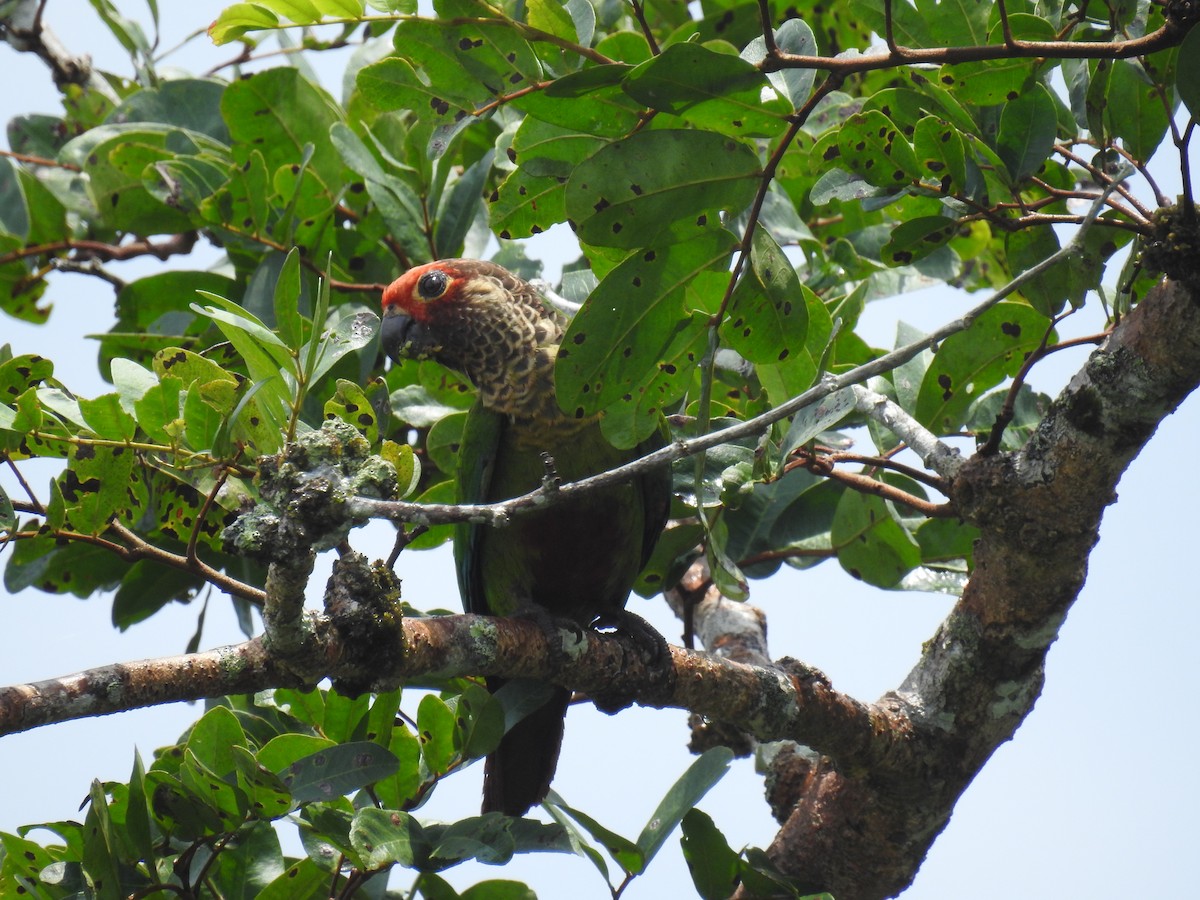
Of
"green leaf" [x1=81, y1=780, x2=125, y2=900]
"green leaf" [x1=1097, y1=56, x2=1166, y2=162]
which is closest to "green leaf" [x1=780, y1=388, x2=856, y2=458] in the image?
"green leaf" [x1=1097, y1=56, x2=1166, y2=162]

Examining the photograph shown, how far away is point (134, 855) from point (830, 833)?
62.6 inches

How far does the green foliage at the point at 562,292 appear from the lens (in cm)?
186

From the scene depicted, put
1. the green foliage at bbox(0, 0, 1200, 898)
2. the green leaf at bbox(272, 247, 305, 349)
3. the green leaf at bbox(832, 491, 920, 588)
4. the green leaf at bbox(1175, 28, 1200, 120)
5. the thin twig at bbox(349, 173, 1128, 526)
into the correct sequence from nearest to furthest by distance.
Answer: the thin twig at bbox(349, 173, 1128, 526)
the green leaf at bbox(1175, 28, 1200, 120)
the green foliage at bbox(0, 0, 1200, 898)
the green leaf at bbox(272, 247, 305, 349)
the green leaf at bbox(832, 491, 920, 588)

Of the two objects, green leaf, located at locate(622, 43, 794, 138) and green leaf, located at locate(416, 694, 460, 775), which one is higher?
green leaf, located at locate(622, 43, 794, 138)

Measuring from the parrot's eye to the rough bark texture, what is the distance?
1578 mm

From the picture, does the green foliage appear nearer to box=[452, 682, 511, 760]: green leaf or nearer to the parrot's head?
box=[452, 682, 511, 760]: green leaf

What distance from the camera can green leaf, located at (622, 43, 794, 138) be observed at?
A: 5.43 feet

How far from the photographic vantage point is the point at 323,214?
2.97 meters

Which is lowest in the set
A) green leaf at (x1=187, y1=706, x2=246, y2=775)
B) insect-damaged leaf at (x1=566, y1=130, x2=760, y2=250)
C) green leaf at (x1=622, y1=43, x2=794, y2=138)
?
green leaf at (x1=187, y1=706, x2=246, y2=775)

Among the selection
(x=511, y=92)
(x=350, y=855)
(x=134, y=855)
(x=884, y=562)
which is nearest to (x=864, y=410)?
(x=884, y=562)

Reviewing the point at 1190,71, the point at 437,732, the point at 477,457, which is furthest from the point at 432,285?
the point at 1190,71

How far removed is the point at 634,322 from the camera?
1.92 meters

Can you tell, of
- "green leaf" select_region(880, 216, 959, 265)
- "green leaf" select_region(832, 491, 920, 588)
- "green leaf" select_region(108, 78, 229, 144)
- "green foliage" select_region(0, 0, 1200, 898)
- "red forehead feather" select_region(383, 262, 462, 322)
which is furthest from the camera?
"green leaf" select_region(108, 78, 229, 144)

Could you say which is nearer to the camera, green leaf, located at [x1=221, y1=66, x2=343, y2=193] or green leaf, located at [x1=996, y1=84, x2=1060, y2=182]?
green leaf, located at [x1=996, y1=84, x2=1060, y2=182]
